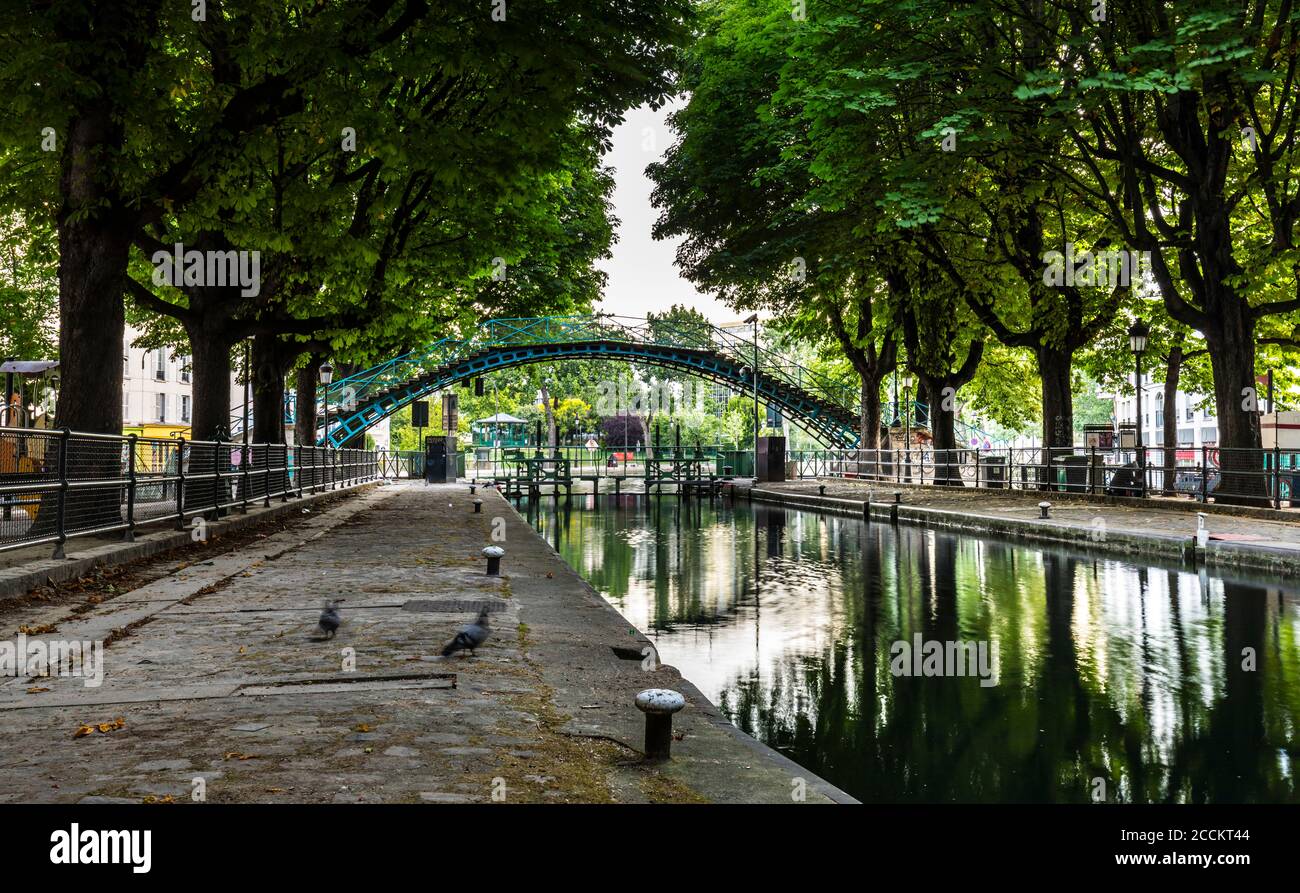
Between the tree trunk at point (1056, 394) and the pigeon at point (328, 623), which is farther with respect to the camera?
the tree trunk at point (1056, 394)

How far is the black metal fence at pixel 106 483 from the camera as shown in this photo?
898 centimetres

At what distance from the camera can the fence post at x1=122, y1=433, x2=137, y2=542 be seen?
11266mm

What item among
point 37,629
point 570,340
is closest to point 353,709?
point 37,629

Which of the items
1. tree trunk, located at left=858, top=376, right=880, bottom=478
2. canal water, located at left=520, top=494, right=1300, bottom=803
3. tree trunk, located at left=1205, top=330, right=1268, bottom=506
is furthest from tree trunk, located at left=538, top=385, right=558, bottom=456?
canal water, located at left=520, top=494, right=1300, bottom=803

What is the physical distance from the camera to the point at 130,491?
11352mm

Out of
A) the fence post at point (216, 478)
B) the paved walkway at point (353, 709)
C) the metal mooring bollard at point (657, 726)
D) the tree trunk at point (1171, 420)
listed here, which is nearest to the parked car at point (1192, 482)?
the tree trunk at point (1171, 420)

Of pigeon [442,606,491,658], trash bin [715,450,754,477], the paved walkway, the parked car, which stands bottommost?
the paved walkway

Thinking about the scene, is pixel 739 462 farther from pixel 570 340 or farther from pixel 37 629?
pixel 37 629

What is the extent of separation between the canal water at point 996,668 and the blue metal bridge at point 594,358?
3347 cm

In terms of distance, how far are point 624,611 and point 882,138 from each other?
14.9 m

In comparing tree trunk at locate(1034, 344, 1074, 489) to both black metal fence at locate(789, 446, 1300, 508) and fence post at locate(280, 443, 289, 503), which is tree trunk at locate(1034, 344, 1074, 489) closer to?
black metal fence at locate(789, 446, 1300, 508)

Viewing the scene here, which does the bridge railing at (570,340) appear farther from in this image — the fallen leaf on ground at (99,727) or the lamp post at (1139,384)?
the fallen leaf on ground at (99,727)

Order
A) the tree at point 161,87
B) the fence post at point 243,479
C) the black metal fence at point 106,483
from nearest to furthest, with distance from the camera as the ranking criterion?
1. the black metal fence at point 106,483
2. the tree at point 161,87
3. the fence post at point 243,479

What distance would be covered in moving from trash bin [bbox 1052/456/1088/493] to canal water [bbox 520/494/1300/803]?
9436 millimetres
